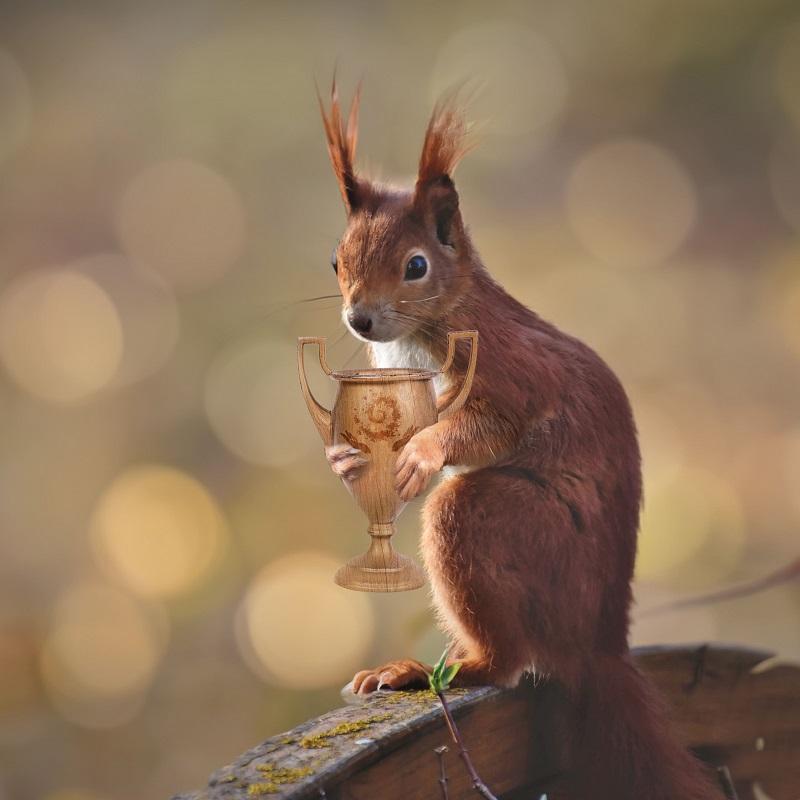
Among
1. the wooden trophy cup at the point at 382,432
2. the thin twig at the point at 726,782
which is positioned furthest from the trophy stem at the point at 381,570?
the thin twig at the point at 726,782

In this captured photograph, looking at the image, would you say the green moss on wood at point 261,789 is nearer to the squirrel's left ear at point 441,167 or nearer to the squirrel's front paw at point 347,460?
the squirrel's front paw at point 347,460

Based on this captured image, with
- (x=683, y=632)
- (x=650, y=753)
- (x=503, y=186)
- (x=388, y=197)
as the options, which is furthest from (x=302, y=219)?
(x=650, y=753)

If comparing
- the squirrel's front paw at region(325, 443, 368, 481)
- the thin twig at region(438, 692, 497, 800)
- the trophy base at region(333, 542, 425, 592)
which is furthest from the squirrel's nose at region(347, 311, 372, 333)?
the thin twig at region(438, 692, 497, 800)

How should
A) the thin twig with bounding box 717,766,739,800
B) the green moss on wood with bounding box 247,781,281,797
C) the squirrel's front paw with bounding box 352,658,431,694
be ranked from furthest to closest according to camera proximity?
the thin twig with bounding box 717,766,739,800 < the squirrel's front paw with bounding box 352,658,431,694 < the green moss on wood with bounding box 247,781,281,797

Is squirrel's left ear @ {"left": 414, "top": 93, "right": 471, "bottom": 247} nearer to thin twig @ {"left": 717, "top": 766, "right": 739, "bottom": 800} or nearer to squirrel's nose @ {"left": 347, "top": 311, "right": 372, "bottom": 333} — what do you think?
squirrel's nose @ {"left": 347, "top": 311, "right": 372, "bottom": 333}

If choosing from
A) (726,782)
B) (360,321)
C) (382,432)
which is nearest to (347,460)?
(382,432)

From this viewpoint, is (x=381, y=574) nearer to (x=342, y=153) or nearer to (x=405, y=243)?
(x=405, y=243)

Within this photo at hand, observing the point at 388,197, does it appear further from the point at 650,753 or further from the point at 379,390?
the point at 650,753
